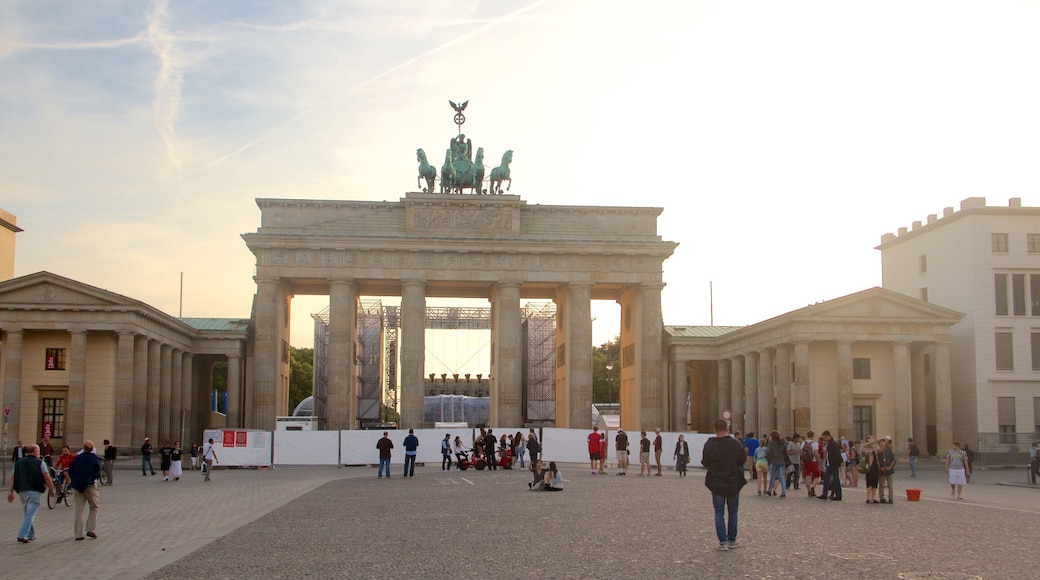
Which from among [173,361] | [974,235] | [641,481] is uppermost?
[974,235]

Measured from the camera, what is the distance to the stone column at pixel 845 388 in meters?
56.7

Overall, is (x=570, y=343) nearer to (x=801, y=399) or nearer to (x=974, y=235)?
(x=801, y=399)

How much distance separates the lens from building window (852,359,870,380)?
5972cm

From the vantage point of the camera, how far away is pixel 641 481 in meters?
37.2

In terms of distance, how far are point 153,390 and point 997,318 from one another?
151ft

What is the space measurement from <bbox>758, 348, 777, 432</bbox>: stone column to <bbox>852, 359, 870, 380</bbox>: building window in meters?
4.90

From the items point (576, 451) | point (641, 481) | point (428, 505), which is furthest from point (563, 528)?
point (576, 451)

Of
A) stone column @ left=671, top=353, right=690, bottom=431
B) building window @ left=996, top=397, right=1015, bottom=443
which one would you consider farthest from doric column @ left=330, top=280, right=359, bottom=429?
building window @ left=996, top=397, right=1015, bottom=443

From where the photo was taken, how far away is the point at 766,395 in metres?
62.4

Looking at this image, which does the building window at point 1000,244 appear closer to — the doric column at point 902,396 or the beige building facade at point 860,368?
the beige building facade at point 860,368

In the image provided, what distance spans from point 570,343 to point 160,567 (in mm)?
52852

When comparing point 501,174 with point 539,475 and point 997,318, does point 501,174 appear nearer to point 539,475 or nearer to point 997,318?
point 997,318

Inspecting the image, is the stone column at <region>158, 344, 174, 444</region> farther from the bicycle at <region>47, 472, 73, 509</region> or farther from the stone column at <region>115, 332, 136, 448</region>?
the bicycle at <region>47, 472, 73, 509</region>

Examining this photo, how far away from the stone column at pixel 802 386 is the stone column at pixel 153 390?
33.7 m
